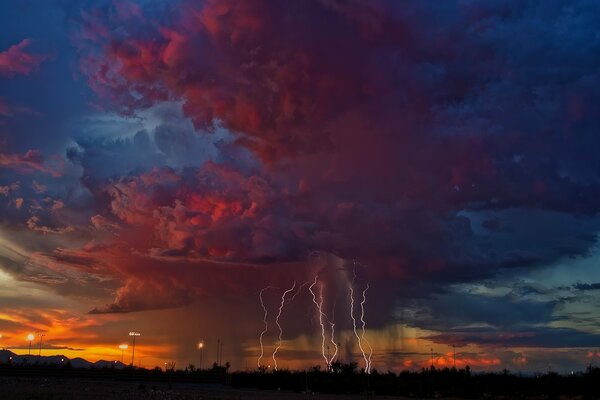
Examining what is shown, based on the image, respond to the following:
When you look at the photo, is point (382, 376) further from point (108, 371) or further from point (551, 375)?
point (108, 371)

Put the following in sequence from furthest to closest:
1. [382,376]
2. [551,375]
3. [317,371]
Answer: [317,371] < [382,376] < [551,375]

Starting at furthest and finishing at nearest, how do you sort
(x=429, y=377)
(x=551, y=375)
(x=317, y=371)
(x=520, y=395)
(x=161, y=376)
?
(x=161, y=376)
(x=317, y=371)
(x=429, y=377)
(x=551, y=375)
(x=520, y=395)

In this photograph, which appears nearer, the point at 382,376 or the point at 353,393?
the point at 353,393

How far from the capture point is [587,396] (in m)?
53.0

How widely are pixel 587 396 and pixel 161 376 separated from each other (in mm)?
54848

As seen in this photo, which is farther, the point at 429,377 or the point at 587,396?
the point at 429,377

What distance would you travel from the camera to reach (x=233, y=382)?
80.6 m

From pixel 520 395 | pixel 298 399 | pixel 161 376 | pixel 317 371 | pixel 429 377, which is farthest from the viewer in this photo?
pixel 161 376

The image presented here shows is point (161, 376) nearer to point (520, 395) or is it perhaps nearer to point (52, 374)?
point (52, 374)

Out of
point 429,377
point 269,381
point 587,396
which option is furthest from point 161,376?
point 587,396

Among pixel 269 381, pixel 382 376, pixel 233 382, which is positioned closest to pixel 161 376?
pixel 233 382

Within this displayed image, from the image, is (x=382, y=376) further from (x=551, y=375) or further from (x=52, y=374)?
(x=52, y=374)

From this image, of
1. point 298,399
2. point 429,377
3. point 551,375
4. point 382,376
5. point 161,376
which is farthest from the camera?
point 161,376

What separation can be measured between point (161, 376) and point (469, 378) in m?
42.9
